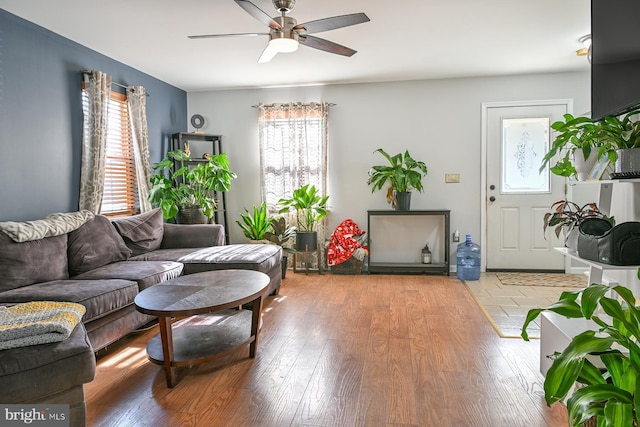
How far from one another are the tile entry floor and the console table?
0.67 meters

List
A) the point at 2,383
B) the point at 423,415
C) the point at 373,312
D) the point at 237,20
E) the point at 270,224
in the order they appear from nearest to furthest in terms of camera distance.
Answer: the point at 2,383
the point at 423,415
the point at 237,20
the point at 373,312
the point at 270,224

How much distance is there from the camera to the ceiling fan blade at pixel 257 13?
88.4 inches

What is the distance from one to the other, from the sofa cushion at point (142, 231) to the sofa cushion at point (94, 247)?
0.15 metres

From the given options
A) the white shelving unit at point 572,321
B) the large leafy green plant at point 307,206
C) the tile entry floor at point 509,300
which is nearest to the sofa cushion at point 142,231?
the large leafy green plant at point 307,206

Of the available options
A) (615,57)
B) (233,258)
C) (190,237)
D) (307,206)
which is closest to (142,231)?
(190,237)

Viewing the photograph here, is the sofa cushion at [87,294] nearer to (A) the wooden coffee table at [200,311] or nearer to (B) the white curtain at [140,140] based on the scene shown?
(A) the wooden coffee table at [200,311]

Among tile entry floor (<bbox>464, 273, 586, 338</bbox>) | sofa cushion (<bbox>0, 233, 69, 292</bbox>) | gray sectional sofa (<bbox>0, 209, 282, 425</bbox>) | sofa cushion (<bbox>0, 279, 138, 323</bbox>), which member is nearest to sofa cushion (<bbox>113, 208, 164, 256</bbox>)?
gray sectional sofa (<bbox>0, 209, 282, 425</bbox>)

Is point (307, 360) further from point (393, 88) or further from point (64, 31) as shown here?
point (393, 88)

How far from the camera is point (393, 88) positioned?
5.06 meters

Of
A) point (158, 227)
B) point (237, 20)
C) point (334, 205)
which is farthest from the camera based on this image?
point (334, 205)

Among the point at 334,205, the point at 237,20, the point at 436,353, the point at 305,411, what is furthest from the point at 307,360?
the point at 334,205

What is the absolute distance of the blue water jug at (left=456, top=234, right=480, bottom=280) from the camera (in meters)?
4.64

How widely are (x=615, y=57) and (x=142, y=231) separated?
372 centimetres

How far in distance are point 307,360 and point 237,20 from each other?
2.58 metres
